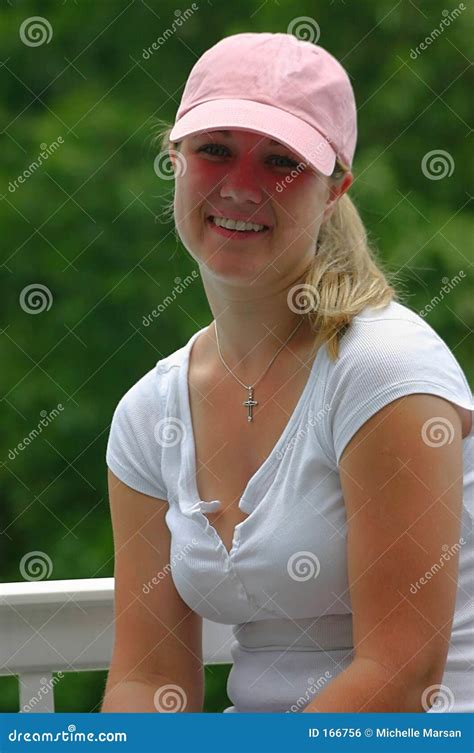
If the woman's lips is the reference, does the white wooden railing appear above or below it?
below

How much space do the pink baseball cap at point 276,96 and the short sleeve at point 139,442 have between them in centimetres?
34

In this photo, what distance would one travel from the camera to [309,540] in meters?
1.20

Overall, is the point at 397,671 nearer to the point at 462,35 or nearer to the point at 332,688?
the point at 332,688

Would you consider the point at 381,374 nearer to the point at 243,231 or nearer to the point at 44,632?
the point at 243,231

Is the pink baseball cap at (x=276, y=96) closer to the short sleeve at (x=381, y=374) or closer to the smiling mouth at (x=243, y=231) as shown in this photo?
the smiling mouth at (x=243, y=231)

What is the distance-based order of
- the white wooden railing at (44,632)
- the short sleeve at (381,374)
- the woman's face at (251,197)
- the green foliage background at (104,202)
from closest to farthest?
the short sleeve at (381,374) → the woman's face at (251,197) → the white wooden railing at (44,632) → the green foliage background at (104,202)

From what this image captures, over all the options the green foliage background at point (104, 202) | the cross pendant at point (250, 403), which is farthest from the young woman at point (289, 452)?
the green foliage background at point (104, 202)

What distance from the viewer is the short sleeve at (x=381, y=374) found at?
1153mm

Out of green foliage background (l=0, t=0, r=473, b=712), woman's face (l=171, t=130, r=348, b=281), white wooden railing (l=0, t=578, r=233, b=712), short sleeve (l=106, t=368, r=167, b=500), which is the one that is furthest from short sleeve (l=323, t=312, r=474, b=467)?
green foliage background (l=0, t=0, r=473, b=712)

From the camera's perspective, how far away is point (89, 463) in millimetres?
3193

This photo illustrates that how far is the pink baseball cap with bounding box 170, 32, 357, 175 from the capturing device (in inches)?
49.0

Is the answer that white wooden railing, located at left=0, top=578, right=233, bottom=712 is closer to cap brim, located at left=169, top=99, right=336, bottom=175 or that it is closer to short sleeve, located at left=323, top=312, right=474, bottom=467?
short sleeve, located at left=323, top=312, right=474, bottom=467

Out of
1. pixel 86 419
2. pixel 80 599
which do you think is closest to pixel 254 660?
pixel 80 599

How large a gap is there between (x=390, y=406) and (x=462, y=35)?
2260mm
